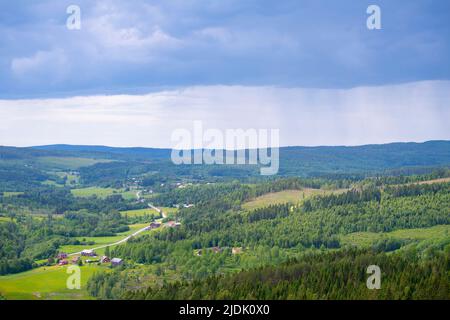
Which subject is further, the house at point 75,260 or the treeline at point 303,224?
the treeline at point 303,224

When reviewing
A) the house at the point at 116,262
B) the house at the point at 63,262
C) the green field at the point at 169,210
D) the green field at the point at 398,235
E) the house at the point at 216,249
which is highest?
the green field at the point at 398,235

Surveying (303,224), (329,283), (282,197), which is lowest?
(303,224)

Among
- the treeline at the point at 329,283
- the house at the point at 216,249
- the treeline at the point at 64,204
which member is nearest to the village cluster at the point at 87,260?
the house at the point at 216,249

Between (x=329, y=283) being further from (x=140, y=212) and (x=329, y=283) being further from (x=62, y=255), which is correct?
(x=140, y=212)

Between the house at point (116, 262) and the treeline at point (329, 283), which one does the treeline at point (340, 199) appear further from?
the treeline at point (329, 283)

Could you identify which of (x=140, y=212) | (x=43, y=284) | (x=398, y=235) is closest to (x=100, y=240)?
(x=43, y=284)

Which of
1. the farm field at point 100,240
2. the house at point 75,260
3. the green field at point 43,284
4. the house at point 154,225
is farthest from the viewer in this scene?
the house at point 154,225
